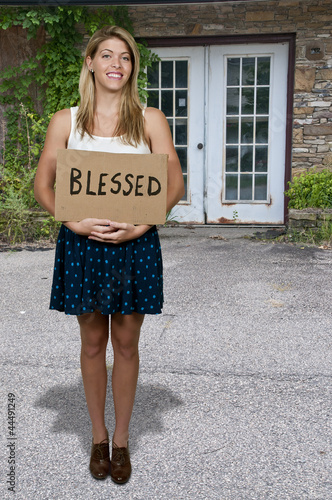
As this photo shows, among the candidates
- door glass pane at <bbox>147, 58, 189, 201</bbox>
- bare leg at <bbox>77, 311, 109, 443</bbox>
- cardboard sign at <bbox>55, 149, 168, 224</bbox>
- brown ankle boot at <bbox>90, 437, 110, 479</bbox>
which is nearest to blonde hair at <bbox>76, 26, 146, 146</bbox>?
cardboard sign at <bbox>55, 149, 168, 224</bbox>

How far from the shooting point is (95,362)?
2.25 m

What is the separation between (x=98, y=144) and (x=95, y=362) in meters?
0.90

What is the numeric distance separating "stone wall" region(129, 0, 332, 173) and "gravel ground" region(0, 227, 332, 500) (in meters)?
2.85

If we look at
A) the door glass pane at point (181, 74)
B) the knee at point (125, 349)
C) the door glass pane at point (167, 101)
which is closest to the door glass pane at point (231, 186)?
Result: the door glass pane at point (167, 101)

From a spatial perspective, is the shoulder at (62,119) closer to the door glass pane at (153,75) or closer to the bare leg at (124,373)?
the bare leg at (124,373)

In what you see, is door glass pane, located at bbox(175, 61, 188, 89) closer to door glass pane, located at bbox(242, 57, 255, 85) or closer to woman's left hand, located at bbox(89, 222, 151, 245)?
door glass pane, located at bbox(242, 57, 255, 85)

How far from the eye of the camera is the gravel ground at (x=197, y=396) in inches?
86.4

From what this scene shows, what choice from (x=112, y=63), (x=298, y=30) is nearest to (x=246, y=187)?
(x=298, y=30)

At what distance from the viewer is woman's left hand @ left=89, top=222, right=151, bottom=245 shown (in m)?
2.02

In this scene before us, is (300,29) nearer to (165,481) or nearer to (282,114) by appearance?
(282,114)

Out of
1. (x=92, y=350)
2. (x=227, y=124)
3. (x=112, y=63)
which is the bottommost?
(x=92, y=350)

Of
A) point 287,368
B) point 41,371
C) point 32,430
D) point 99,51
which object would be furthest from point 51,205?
point 287,368

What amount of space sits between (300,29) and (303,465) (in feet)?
21.0

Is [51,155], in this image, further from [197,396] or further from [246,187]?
[246,187]
